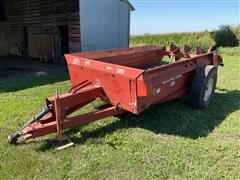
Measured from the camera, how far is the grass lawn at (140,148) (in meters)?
3.72

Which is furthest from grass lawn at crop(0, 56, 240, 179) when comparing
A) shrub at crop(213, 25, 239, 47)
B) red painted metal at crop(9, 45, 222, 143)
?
Result: shrub at crop(213, 25, 239, 47)

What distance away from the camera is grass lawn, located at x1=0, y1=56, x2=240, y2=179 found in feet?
12.2

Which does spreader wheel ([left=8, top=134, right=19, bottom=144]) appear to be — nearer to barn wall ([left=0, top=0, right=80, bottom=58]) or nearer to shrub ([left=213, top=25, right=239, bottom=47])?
barn wall ([left=0, top=0, right=80, bottom=58])

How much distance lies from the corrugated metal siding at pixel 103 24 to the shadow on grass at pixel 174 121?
22.6 feet

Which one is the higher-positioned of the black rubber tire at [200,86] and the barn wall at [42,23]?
the barn wall at [42,23]

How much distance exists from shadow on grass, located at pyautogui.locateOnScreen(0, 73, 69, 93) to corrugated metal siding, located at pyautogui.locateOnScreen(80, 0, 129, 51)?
294cm

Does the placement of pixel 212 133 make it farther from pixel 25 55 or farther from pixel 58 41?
pixel 25 55

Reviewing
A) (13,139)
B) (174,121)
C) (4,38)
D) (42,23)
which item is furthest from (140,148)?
(4,38)

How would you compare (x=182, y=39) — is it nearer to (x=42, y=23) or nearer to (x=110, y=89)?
(x=42, y=23)

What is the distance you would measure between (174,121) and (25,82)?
203 inches

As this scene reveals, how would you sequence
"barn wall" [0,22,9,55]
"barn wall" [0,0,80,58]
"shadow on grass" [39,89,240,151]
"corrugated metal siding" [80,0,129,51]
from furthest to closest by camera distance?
"barn wall" [0,22,9,55]
"barn wall" [0,0,80,58]
"corrugated metal siding" [80,0,129,51]
"shadow on grass" [39,89,240,151]

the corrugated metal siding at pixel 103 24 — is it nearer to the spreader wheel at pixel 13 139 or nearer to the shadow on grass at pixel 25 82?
the shadow on grass at pixel 25 82

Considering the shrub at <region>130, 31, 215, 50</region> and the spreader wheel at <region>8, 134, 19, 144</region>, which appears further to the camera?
the shrub at <region>130, 31, 215, 50</region>

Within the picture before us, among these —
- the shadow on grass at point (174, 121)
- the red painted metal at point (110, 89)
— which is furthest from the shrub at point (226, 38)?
the red painted metal at point (110, 89)
